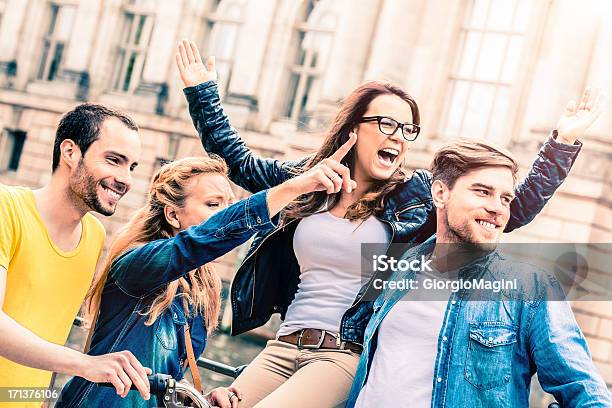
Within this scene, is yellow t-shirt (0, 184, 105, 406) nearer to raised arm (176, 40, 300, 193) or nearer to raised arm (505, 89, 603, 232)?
raised arm (176, 40, 300, 193)

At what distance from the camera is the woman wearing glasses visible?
2.74 meters

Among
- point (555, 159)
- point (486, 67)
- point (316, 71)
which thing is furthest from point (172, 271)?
point (316, 71)

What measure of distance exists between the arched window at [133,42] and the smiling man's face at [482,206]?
793 inches

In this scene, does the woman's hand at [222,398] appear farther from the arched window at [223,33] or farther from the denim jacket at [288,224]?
the arched window at [223,33]

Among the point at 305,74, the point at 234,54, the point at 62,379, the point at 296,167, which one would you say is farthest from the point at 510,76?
the point at 296,167

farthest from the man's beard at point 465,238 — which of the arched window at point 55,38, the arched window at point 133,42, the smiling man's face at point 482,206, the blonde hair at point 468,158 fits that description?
the arched window at point 55,38

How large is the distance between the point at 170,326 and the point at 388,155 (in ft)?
3.10

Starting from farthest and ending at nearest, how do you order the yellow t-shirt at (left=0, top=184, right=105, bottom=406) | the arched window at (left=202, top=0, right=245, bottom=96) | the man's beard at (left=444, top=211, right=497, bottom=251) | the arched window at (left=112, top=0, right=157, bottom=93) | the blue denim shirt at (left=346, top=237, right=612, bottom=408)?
the arched window at (left=112, top=0, right=157, bottom=93), the arched window at (left=202, top=0, right=245, bottom=96), the yellow t-shirt at (left=0, top=184, right=105, bottom=406), the man's beard at (left=444, top=211, right=497, bottom=251), the blue denim shirt at (left=346, top=237, right=612, bottom=408)

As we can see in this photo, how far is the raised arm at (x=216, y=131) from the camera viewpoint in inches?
130

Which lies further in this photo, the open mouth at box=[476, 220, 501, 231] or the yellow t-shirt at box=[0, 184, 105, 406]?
the yellow t-shirt at box=[0, 184, 105, 406]

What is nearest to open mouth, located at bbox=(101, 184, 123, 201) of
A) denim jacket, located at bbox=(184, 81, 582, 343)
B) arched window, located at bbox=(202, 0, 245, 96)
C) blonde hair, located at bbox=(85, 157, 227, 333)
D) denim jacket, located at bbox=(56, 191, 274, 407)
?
blonde hair, located at bbox=(85, 157, 227, 333)

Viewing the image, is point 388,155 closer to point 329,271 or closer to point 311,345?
point 329,271

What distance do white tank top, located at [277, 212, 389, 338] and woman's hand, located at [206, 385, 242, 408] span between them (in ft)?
1.04

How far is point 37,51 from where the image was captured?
76.8ft
